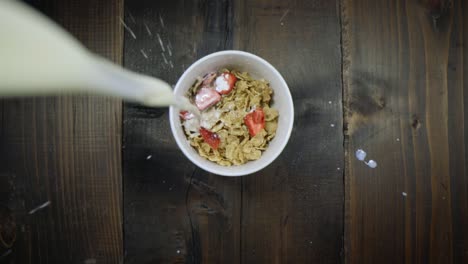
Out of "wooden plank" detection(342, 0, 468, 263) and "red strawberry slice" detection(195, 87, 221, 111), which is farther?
"wooden plank" detection(342, 0, 468, 263)

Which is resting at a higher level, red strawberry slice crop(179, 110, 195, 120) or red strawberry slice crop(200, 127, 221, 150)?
red strawberry slice crop(179, 110, 195, 120)

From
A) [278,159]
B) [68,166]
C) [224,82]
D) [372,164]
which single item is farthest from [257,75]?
[68,166]

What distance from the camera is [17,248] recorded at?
0.77 m

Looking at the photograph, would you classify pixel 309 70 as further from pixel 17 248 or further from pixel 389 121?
pixel 17 248

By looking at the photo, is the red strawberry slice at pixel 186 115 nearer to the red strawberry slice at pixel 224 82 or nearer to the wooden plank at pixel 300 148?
the red strawberry slice at pixel 224 82

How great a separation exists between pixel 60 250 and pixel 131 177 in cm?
21

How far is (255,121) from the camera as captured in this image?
669 millimetres

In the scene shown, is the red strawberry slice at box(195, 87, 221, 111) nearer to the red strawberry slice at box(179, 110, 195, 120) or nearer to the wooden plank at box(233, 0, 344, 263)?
the red strawberry slice at box(179, 110, 195, 120)

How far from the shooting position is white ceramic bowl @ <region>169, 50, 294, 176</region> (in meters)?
0.64

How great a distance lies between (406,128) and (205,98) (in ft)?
1.41

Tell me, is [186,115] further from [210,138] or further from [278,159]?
[278,159]

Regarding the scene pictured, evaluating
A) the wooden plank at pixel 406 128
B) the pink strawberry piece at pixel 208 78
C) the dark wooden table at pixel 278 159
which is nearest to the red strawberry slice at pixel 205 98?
the pink strawberry piece at pixel 208 78

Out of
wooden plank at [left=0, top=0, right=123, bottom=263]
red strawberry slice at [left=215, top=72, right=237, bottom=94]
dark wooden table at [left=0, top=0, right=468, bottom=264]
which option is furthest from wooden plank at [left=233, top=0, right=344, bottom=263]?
wooden plank at [left=0, top=0, right=123, bottom=263]

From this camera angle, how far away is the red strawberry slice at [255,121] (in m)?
0.67
